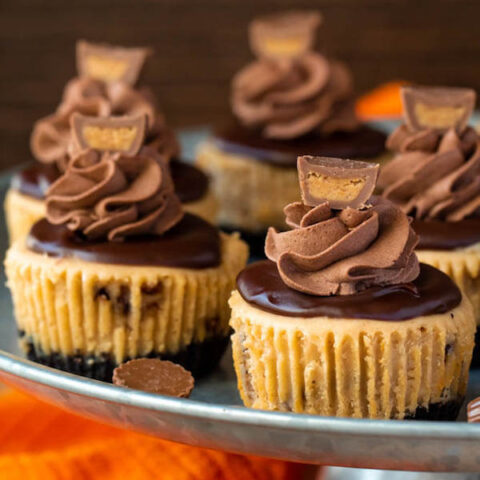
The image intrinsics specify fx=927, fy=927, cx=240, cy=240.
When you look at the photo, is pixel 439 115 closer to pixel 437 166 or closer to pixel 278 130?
pixel 437 166

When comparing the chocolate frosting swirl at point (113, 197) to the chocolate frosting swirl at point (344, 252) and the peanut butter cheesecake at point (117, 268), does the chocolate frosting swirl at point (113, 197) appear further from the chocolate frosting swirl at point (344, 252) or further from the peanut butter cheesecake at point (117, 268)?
the chocolate frosting swirl at point (344, 252)

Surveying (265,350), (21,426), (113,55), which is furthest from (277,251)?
(113,55)

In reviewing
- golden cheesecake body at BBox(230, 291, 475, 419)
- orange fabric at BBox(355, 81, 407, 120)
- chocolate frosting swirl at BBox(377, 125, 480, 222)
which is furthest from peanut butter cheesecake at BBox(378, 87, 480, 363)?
orange fabric at BBox(355, 81, 407, 120)

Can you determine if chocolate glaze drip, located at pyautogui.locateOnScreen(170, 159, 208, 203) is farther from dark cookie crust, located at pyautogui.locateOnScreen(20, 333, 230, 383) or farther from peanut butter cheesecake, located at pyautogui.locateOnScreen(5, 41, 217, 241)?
dark cookie crust, located at pyautogui.locateOnScreen(20, 333, 230, 383)

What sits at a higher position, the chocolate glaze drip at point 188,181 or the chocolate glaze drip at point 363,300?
the chocolate glaze drip at point 363,300

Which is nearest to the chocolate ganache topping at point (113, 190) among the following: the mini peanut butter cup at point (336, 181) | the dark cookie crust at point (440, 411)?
the mini peanut butter cup at point (336, 181)

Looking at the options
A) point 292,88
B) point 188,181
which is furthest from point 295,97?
point 188,181
